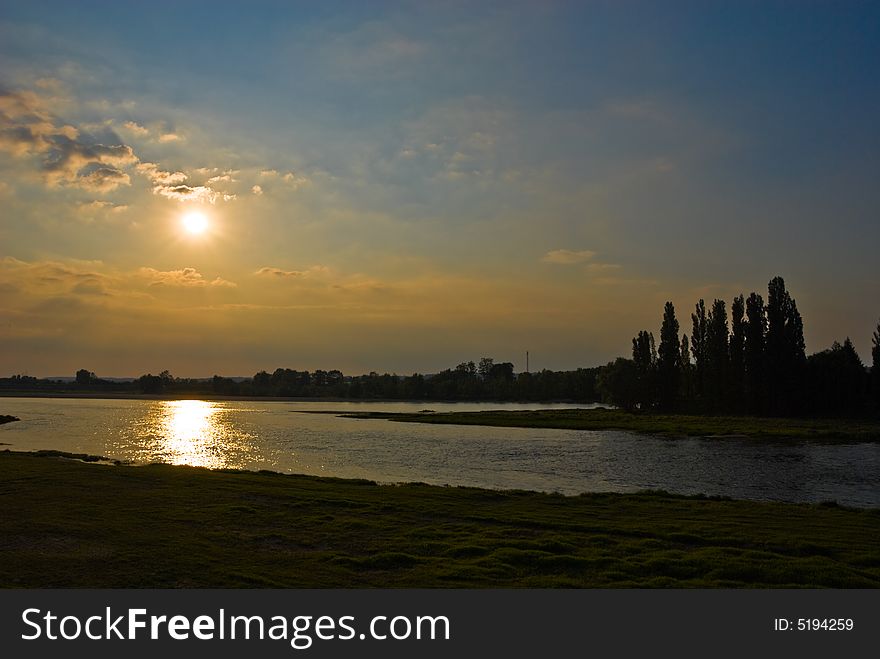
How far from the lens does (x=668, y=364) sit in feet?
346

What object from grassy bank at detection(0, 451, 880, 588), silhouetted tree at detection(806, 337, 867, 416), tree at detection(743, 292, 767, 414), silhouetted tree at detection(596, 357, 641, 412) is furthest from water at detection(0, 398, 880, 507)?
silhouetted tree at detection(596, 357, 641, 412)

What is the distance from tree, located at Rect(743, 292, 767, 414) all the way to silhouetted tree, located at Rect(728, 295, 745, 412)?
1.82 feet

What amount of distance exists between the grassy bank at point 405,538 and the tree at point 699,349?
8058 cm

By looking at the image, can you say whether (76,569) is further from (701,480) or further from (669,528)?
(701,480)

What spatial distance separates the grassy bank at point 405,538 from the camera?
530 inches

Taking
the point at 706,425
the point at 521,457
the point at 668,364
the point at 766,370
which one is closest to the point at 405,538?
the point at 521,457

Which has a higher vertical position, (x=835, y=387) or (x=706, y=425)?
(x=835, y=387)

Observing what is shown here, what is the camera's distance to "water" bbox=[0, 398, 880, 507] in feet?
110

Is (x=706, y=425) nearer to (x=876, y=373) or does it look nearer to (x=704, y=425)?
(x=704, y=425)

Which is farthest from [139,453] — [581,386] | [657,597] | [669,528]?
[581,386]

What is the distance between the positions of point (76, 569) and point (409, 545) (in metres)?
7.24

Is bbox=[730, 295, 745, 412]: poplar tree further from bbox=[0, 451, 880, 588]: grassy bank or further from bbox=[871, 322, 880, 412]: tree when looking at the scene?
bbox=[0, 451, 880, 588]: grassy bank

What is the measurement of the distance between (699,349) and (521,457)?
70.2 metres

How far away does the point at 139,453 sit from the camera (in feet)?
161
